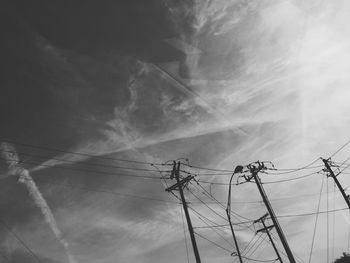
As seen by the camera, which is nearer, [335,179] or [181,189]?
[181,189]

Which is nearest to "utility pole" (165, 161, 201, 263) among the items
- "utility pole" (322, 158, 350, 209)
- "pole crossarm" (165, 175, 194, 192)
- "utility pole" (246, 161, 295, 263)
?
"pole crossarm" (165, 175, 194, 192)

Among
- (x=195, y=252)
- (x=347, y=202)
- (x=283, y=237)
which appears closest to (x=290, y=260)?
(x=283, y=237)

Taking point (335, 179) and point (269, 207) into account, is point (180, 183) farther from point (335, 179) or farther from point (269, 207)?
point (335, 179)

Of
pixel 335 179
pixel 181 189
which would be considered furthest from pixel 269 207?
pixel 335 179

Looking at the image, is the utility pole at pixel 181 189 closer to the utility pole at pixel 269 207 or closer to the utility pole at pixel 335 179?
the utility pole at pixel 269 207

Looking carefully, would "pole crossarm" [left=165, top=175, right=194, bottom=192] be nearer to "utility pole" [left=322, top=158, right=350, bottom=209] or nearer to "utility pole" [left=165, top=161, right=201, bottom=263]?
"utility pole" [left=165, top=161, right=201, bottom=263]

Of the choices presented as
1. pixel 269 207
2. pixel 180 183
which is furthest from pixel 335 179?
pixel 180 183

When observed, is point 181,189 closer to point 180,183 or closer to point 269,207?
point 180,183

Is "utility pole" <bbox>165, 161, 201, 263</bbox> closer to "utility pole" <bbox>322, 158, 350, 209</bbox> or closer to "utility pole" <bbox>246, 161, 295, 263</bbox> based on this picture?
"utility pole" <bbox>246, 161, 295, 263</bbox>

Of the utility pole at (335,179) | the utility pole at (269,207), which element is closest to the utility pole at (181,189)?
the utility pole at (269,207)

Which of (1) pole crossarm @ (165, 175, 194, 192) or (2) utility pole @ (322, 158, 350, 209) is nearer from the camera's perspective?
(1) pole crossarm @ (165, 175, 194, 192)

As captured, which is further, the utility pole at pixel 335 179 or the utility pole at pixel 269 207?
the utility pole at pixel 335 179

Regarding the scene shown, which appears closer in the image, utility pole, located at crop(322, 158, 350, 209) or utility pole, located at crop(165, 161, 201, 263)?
utility pole, located at crop(165, 161, 201, 263)

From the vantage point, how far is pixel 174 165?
67.1ft
